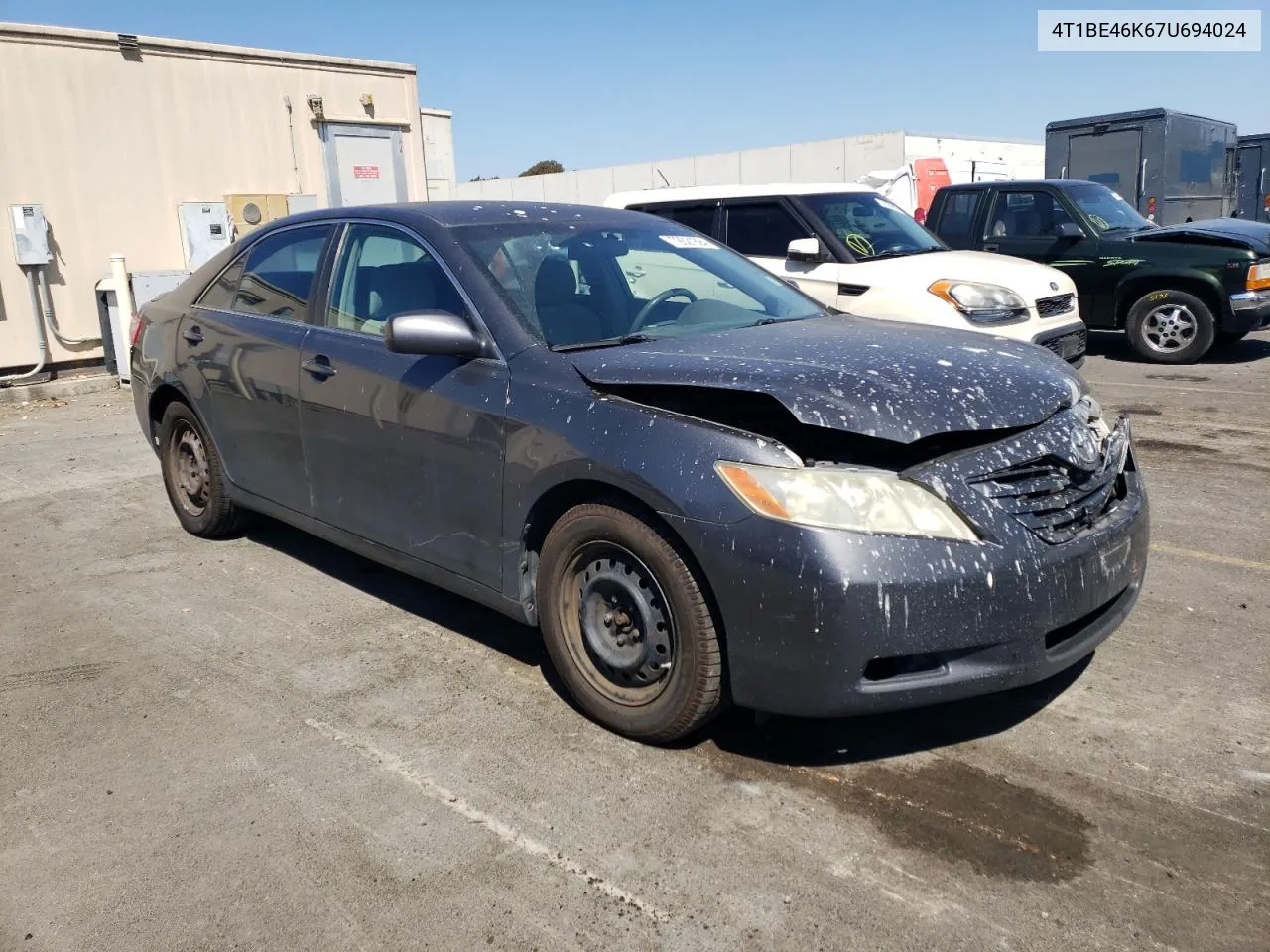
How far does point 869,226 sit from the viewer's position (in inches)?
335

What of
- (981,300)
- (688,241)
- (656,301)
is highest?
(688,241)

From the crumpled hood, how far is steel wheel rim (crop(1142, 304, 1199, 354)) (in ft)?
26.0

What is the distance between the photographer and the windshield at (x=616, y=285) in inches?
146

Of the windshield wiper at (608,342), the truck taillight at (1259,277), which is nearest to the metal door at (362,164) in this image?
the truck taillight at (1259,277)

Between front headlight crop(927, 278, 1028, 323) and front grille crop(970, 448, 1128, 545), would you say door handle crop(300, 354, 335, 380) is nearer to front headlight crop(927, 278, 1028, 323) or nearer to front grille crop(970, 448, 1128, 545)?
front grille crop(970, 448, 1128, 545)

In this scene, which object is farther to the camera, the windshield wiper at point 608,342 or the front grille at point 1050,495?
the windshield wiper at point 608,342

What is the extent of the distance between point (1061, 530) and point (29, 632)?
13.6ft

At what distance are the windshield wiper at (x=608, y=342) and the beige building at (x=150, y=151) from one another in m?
9.34

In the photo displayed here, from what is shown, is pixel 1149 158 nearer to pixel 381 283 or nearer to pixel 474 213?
pixel 474 213

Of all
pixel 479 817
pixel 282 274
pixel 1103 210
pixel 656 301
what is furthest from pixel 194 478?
pixel 1103 210

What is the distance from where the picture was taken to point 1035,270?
26.7 ft

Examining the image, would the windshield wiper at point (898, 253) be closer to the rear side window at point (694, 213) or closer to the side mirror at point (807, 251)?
the side mirror at point (807, 251)

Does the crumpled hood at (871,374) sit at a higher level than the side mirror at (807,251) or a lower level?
lower

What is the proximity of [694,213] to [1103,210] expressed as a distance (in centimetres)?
501
